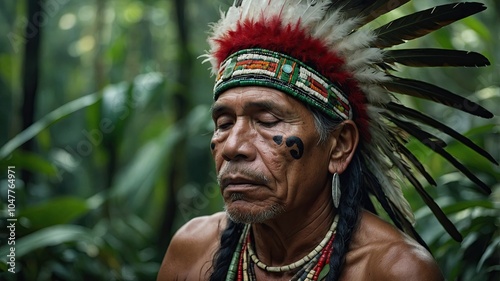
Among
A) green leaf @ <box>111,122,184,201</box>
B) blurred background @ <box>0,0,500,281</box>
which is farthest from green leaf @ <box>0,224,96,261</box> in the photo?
green leaf @ <box>111,122,184,201</box>

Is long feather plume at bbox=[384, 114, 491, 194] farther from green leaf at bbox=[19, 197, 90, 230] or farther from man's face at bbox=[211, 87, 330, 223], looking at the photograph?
green leaf at bbox=[19, 197, 90, 230]

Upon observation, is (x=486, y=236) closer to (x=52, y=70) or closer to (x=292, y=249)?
(x=292, y=249)

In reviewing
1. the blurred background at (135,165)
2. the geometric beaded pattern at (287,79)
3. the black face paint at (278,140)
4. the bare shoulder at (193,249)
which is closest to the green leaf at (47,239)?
the blurred background at (135,165)

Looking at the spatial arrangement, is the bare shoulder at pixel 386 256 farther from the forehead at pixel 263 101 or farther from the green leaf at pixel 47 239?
the green leaf at pixel 47 239

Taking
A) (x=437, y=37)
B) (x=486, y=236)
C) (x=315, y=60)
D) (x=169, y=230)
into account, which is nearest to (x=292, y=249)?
(x=315, y=60)

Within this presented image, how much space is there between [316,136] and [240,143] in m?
0.29

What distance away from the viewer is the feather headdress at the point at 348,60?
2.45m

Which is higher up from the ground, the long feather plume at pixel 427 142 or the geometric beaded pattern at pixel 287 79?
the geometric beaded pattern at pixel 287 79

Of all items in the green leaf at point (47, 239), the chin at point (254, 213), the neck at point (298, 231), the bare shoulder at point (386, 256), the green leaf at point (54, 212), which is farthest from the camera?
the green leaf at point (54, 212)

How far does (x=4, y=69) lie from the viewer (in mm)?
5449

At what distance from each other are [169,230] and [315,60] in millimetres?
3363

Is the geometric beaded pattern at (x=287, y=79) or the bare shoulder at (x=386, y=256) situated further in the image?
the geometric beaded pattern at (x=287, y=79)

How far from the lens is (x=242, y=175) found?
2.37 metres

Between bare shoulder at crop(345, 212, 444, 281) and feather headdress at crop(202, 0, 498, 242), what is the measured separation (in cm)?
22
